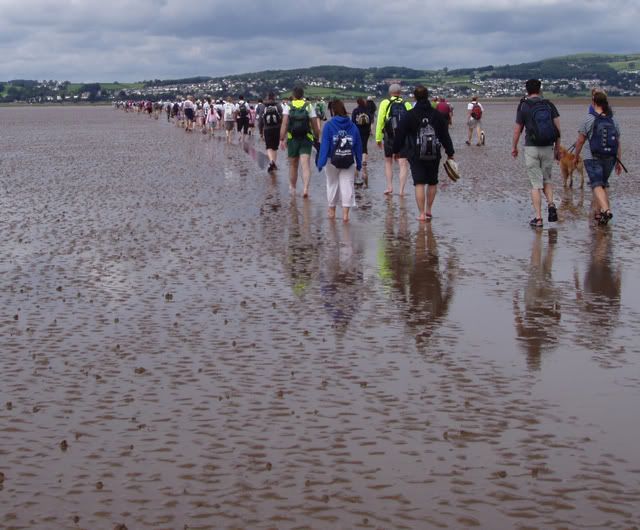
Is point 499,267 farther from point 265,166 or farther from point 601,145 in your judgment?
point 265,166

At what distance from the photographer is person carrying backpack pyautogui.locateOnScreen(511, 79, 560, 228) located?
13.1m

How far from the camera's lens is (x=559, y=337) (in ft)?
24.7

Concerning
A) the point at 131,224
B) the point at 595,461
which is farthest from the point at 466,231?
the point at 595,461

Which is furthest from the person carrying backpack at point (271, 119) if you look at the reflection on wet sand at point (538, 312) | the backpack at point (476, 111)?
the backpack at point (476, 111)

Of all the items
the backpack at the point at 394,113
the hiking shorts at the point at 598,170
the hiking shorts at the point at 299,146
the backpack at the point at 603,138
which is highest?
the backpack at the point at 394,113

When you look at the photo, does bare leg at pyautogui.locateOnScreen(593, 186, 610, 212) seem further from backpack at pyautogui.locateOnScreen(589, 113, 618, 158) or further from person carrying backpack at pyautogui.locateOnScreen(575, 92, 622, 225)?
backpack at pyautogui.locateOnScreen(589, 113, 618, 158)

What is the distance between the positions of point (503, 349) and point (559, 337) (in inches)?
21.1

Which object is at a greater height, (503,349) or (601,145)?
(601,145)

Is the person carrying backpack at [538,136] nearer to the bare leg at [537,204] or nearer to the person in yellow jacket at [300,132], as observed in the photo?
the bare leg at [537,204]

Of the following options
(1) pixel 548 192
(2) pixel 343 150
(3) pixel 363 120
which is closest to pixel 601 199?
(1) pixel 548 192

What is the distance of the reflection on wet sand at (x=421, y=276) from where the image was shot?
8.25 metres

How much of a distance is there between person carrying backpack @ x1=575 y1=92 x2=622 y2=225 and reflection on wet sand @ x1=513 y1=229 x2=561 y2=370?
274 centimetres

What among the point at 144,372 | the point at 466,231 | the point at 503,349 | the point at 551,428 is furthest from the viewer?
the point at 466,231

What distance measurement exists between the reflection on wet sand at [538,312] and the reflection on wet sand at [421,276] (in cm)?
61
